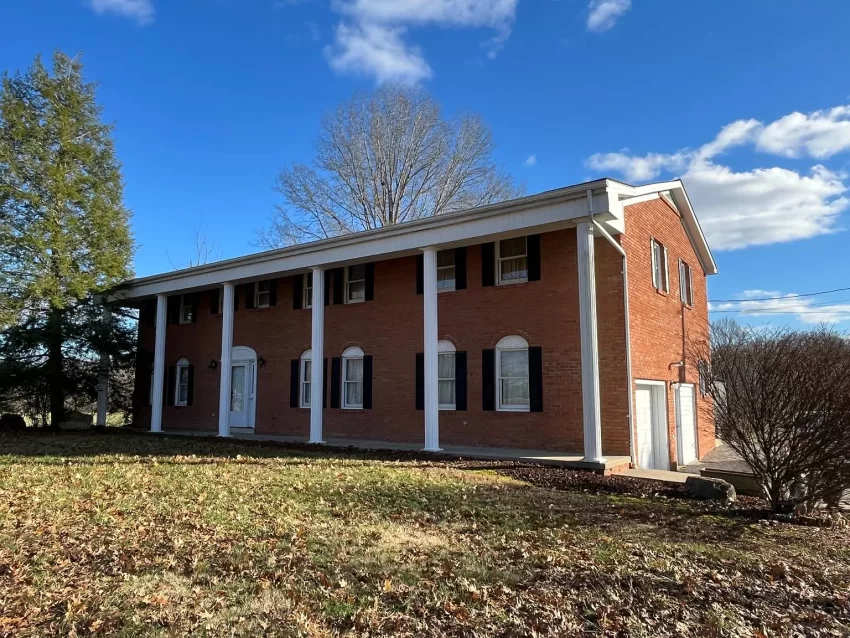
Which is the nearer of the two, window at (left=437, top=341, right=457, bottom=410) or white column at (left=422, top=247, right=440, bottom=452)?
white column at (left=422, top=247, right=440, bottom=452)

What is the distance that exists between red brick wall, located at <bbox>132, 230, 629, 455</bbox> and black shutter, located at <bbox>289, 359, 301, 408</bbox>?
17 cm

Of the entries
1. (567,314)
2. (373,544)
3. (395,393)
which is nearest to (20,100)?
(395,393)

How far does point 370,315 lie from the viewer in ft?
53.4

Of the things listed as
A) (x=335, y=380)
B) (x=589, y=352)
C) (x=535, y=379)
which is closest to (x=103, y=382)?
(x=335, y=380)

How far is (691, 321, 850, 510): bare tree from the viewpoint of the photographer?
7.68 meters

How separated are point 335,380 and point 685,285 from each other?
10.4 meters

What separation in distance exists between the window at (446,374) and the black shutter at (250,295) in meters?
7.58

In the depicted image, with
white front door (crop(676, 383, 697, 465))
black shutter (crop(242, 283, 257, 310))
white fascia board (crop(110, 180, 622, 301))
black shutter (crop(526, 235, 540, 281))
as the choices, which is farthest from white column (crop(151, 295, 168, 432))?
white front door (crop(676, 383, 697, 465))

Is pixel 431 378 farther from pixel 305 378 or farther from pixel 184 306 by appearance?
pixel 184 306

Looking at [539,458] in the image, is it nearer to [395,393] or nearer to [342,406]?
[395,393]

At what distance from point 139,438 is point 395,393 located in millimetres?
7391

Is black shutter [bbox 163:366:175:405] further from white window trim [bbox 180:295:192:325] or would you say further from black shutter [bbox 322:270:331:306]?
black shutter [bbox 322:270:331:306]

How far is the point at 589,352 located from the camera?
10.9 meters

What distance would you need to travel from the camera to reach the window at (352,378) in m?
16.4
